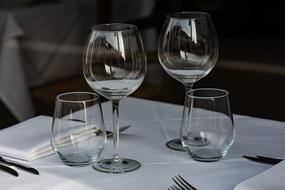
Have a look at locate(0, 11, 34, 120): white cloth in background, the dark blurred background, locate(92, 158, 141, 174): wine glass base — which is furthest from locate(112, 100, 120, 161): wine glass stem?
the dark blurred background

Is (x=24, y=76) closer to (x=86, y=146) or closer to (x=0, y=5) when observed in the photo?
(x=0, y=5)

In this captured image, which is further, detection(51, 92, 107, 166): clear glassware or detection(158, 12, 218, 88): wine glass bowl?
detection(158, 12, 218, 88): wine glass bowl

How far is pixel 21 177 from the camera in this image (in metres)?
1.01

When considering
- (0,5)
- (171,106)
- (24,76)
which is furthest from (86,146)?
(0,5)

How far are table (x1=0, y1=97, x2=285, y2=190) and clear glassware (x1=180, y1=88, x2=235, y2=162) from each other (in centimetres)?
2

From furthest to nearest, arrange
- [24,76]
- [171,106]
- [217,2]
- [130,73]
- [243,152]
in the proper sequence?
[217,2] → [24,76] → [171,106] → [243,152] → [130,73]

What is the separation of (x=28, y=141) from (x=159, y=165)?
0.24m

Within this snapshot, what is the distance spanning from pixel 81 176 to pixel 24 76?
1747 mm

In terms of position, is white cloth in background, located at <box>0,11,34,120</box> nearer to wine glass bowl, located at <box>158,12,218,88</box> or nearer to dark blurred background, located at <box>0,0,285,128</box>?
dark blurred background, located at <box>0,0,285,128</box>

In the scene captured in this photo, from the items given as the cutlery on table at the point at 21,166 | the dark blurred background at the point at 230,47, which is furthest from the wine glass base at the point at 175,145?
the dark blurred background at the point at 230,47

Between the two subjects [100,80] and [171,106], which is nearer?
[100,80]

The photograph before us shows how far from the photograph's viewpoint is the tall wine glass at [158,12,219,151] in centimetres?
113

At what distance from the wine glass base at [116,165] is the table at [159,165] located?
0.03ft

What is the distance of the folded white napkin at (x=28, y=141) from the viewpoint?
1090 millimetres
